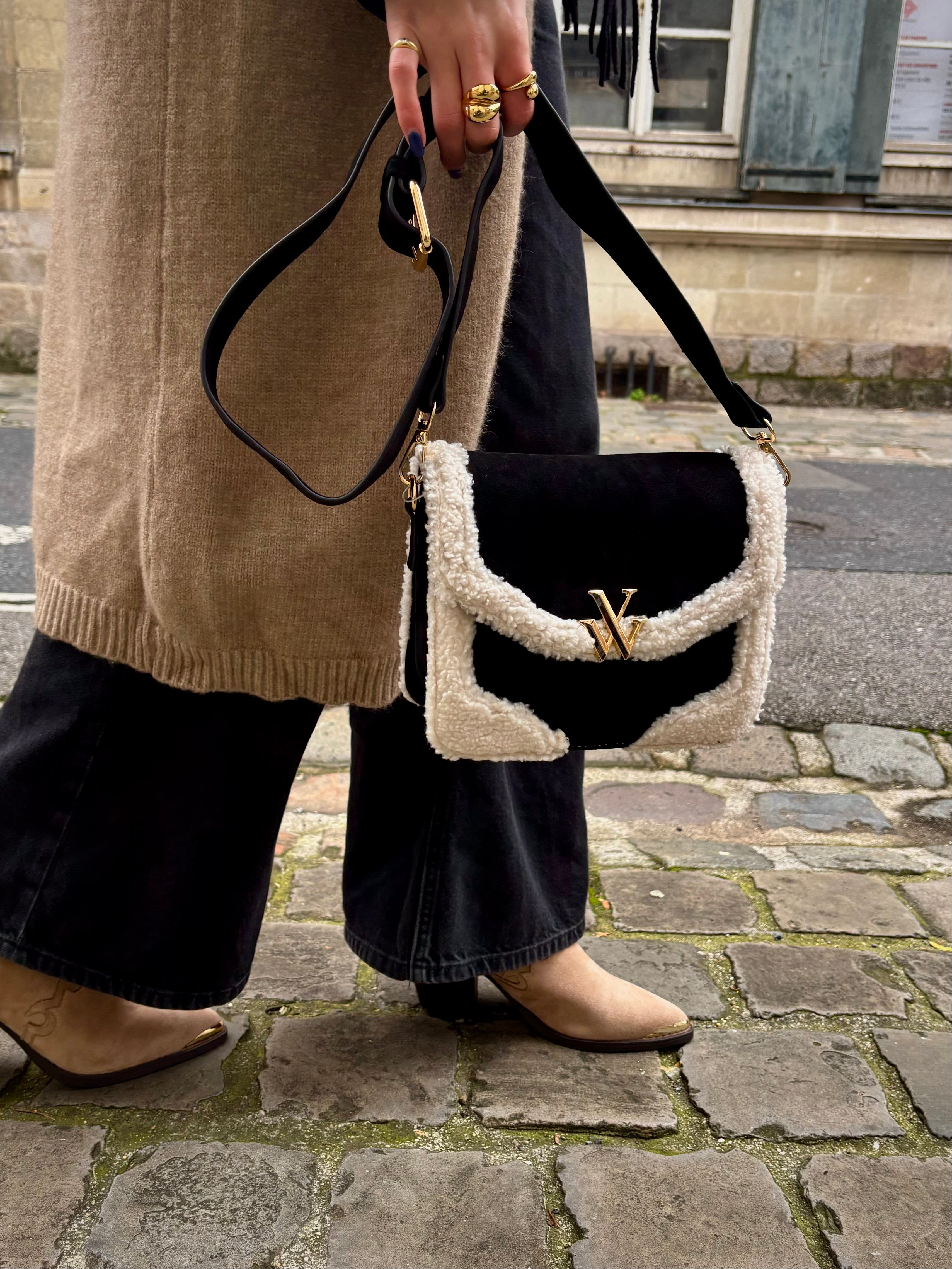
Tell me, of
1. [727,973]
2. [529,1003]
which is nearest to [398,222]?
[529,1003]

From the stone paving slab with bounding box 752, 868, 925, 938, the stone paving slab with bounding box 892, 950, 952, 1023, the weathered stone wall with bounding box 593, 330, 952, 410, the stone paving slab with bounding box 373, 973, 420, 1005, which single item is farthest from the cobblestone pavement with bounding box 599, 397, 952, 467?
the stone paving slab with bounding box 373, 973, 420, 1005

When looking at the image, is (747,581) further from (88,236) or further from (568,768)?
(88,236)

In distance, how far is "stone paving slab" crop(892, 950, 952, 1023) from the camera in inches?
59.9

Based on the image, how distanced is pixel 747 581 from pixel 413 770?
0.48m

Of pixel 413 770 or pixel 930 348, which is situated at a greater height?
pixel 930 348

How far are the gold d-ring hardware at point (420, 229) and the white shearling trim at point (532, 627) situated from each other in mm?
166

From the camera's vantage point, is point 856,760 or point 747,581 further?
point 856,760

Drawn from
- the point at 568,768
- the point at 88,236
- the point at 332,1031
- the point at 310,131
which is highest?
the point at 310,131

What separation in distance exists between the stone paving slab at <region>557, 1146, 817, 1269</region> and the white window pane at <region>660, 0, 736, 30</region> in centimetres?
837

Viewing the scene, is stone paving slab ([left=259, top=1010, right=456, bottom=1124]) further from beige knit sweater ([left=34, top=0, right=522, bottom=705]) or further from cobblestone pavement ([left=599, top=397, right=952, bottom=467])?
cobblestone pavement ([left=599, top=397, right=952, bottom=467])

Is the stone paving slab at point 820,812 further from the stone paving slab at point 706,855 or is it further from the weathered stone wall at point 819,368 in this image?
the weathered stone wall at point 819,368

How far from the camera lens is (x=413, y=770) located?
1.36m

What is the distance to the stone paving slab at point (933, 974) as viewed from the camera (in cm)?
152

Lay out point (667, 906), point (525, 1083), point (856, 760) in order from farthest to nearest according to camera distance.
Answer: point (856, 760) → point (667, 906) → point (525, 1083)
